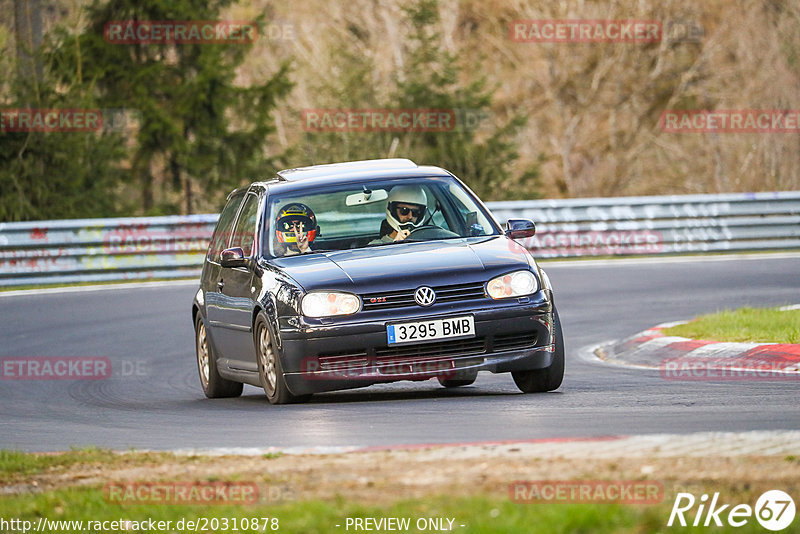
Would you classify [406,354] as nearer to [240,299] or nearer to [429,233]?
[429,233]

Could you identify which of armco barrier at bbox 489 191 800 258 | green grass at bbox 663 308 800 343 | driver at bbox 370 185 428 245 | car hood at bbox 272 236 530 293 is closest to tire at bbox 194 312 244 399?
car hood at bbox 272 236 530 293

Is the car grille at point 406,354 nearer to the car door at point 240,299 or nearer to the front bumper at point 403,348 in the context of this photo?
the front bumper at point 403,348

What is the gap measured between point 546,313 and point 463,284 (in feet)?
2.03

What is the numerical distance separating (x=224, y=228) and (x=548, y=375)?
328 centimetres

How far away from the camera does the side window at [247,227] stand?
1068 centimetres

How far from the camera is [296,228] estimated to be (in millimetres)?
10344

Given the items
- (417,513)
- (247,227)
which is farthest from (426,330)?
(417,513)

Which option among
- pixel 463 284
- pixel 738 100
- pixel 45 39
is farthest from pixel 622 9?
pixel 463 284

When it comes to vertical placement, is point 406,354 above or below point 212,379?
above

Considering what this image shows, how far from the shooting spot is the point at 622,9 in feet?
131

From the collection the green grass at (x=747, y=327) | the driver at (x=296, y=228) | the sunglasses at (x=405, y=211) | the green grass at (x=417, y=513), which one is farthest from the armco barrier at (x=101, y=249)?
the green grass at (x=417, y=513)

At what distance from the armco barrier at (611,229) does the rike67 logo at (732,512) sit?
59.9 ft

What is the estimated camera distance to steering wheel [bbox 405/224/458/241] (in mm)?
10289

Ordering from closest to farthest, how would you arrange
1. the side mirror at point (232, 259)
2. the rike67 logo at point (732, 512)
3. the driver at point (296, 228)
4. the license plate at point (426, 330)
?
→ the rike67 logo at point (732, 512)
the license plate at point (426, 330)
the driver at point (296, 228)
the side mirror at point (232, 259)
